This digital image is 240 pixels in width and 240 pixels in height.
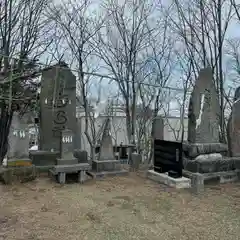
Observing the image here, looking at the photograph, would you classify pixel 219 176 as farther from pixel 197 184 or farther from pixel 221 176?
pixel 197 184

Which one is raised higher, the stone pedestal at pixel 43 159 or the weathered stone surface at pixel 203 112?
the weathered stone surface at pixel 203 112

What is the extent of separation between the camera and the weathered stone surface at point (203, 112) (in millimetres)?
7137

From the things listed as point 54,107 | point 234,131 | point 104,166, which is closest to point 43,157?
point 54,107

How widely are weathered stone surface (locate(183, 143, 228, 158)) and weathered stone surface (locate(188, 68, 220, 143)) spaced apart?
149 mm

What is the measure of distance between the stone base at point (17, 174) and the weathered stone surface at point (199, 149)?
3.94 m

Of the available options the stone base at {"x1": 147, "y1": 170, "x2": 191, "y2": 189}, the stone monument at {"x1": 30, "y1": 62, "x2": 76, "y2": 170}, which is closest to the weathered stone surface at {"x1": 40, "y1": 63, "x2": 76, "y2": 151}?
the stone monument at {"x1": 30, "y1": 62, "x2": 76, "y2": 170}

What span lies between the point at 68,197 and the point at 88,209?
2.72 ft

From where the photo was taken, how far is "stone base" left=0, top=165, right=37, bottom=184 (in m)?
5.97

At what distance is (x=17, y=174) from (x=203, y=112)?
196 inches

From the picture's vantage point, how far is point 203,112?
7.24 meters

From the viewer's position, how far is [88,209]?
15.3 ft

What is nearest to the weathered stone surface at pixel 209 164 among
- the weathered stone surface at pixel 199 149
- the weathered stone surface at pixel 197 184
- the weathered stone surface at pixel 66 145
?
the weathered stone surface at pixel 199 149

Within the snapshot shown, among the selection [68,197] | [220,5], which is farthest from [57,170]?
[220,5]

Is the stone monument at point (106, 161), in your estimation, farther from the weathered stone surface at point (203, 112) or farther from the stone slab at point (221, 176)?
the weathered stone surface at point (203, 112)
